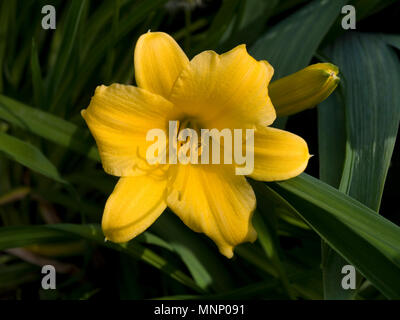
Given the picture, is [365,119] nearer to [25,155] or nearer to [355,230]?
[355,230]

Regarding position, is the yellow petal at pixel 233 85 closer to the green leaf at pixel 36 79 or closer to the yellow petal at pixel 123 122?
the yellow petal at pixel 123 122

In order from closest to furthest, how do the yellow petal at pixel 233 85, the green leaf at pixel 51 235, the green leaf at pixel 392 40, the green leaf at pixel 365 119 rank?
the yellow petal at pixel 233 85
the green leaf at pixel 365 119
the green leaf at pixel 51 235
the green leaf at pixel 392 40

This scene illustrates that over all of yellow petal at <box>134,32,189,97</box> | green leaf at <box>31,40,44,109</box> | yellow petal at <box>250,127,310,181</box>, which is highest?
green leaf at <box>31,40,44,109</box>

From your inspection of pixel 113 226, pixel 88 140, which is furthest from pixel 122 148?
pixel 88 140

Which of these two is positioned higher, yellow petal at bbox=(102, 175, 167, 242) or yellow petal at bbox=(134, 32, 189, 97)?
yellow petal at bbox=(134, 32, 189, 97)

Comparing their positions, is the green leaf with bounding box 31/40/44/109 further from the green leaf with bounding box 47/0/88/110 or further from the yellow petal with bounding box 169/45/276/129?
the yellow petal with bounding box 169/45/276/129

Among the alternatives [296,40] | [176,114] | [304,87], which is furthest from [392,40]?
[176,114]

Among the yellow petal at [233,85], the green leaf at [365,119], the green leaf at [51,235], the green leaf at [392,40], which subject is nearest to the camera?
the yellow petal at [233,85]

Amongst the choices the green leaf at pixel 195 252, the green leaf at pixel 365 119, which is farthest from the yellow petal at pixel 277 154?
the green leaf at pixel 195 252

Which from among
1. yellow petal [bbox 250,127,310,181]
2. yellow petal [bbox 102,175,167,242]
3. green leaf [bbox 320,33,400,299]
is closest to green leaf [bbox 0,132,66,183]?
yellow petal [bbox 102,175,167,242]
